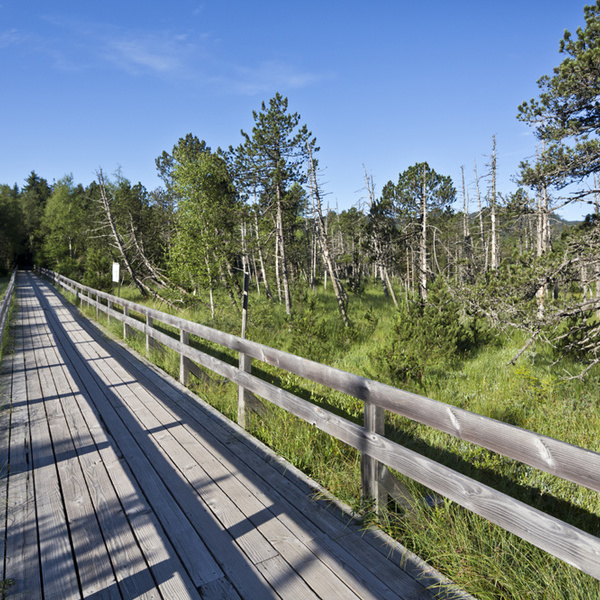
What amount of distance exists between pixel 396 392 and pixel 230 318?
12186mm

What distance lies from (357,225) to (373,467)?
42.9 m

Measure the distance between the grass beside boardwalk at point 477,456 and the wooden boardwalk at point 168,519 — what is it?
198 millimetres

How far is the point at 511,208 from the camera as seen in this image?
277 inches

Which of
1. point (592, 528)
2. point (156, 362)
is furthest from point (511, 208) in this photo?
point (156, 362)

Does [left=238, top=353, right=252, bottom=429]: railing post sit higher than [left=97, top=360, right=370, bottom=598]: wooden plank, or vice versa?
[left=238, top=353, right=252, bottom=429]: railing post

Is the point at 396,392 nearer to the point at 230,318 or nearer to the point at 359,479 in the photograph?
the point at 359,479

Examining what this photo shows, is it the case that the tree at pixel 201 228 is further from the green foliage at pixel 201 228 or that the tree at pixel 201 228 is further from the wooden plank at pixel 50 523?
the wooden plank at pixel 50 523

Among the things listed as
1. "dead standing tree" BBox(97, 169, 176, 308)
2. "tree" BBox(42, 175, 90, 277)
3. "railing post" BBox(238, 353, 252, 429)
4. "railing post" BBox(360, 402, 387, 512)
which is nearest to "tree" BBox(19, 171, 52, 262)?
"tree" BBox(42, 175, 90, 277)

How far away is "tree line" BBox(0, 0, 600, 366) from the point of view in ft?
20.5

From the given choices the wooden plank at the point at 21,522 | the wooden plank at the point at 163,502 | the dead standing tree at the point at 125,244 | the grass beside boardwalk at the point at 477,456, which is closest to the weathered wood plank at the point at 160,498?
the wooden plank at the point at 163,502

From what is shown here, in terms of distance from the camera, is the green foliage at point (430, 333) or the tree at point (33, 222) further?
the tree at point (33, 222)

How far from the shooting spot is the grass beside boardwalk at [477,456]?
2.22 m

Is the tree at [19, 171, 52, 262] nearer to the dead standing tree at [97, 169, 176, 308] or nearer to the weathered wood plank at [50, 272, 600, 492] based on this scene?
the dead standing tree at [97, 169, 176, 308]

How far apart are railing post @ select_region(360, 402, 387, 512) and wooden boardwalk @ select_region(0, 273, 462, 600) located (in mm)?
221
